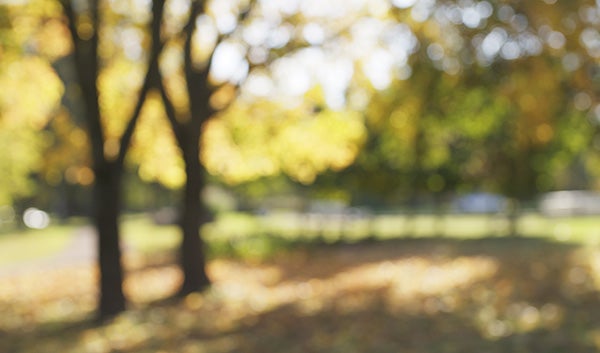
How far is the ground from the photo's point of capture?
722cm

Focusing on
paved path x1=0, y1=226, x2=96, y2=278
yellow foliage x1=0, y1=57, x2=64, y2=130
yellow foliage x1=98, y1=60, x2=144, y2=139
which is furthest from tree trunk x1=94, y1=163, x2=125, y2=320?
paved path x1=0, y1=226, x2=96, y2=278

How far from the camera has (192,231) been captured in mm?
12617

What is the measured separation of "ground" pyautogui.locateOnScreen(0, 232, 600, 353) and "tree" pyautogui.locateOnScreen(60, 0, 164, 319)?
572 mm

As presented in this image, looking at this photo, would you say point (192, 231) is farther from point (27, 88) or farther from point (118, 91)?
point (27, 88)

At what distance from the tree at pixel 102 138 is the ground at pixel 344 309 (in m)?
0.57

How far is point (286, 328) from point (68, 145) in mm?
6810

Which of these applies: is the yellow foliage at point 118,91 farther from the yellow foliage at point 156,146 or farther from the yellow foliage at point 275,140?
the yellow foliage at point 275,140

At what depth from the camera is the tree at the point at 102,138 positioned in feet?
29.9

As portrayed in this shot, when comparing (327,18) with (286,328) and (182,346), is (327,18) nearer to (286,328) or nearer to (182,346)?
(286,328)

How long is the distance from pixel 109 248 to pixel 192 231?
277 centimetres

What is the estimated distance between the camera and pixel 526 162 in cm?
2352

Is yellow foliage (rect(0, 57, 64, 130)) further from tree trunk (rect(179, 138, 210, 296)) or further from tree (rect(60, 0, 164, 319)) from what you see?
tree trunk (rect(179, 138, 210, 296))

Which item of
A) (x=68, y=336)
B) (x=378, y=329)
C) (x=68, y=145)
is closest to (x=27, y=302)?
(x=68, y=145)

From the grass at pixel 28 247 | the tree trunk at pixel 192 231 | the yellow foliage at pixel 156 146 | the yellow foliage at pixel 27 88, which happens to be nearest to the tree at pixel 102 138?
the tree trunk at pixel 192 231
